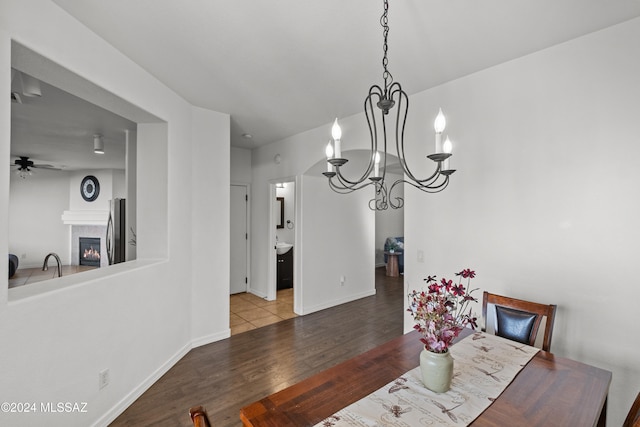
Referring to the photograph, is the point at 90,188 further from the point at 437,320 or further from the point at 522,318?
the point at 522,318

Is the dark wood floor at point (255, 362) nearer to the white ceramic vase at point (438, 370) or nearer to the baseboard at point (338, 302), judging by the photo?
the baseboard at point (338, 302)

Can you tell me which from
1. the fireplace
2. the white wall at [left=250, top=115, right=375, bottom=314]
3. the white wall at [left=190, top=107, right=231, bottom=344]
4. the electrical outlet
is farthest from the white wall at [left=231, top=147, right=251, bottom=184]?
the fireplace

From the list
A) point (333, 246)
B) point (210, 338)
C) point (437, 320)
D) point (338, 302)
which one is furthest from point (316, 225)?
point (437, 320)

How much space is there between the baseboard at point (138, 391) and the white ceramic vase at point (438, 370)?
7.17ft

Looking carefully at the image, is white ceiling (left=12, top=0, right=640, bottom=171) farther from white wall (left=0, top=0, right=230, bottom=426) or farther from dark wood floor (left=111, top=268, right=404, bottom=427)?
dark wood floor (left=111, top=268, right=404, bottom=427)

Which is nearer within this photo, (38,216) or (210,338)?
(210,338)

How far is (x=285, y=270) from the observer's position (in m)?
5.59

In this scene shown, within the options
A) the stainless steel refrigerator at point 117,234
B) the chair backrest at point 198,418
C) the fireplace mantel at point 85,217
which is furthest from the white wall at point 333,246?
the fireplace mantel at point 85,217

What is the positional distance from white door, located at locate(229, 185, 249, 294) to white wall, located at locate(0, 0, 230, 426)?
5.58 ft

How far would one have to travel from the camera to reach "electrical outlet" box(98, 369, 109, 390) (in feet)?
6.43

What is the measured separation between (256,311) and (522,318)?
3.48 metres

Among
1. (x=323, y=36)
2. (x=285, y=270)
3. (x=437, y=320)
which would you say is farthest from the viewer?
(x=285, y=270)

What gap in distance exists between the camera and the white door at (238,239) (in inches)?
201

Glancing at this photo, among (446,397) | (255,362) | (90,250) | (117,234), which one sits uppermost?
(117,234)
